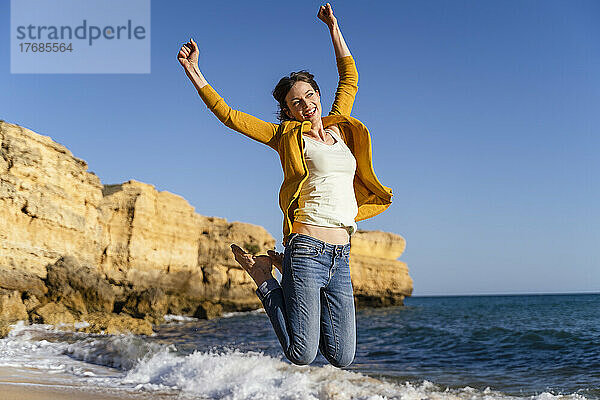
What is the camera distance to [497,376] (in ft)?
29.8

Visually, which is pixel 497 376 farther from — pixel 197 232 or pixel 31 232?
pixel 197 232

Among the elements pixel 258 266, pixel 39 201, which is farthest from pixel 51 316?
pixel 258 266

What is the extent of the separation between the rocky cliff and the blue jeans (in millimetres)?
12875

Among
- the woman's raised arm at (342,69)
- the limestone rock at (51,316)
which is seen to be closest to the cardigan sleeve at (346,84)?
the woman's raised arm at (342,69)

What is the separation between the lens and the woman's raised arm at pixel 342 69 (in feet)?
10.2

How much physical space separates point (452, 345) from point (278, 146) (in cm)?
→ 1300

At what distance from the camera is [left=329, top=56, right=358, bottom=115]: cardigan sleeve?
317cm

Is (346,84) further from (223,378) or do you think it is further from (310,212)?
(223,378)

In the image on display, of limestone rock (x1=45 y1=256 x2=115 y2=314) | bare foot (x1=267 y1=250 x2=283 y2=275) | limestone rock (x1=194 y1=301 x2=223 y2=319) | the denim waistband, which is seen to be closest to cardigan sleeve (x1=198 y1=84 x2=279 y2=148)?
the denim waistband

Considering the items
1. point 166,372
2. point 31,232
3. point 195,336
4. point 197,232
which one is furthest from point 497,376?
point 197,232

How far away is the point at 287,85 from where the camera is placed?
2902 millimetres

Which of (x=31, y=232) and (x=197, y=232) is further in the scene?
(x=197, y=232)

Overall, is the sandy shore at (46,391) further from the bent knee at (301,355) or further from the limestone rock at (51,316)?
the limestone rock at (51,316)

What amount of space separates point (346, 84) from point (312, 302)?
1.39 m
